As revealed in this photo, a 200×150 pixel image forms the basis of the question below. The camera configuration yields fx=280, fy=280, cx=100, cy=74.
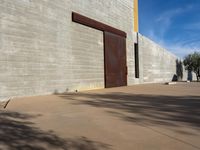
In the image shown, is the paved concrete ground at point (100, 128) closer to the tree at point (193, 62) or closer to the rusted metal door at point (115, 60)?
the rusted metal door at point (115, 60)

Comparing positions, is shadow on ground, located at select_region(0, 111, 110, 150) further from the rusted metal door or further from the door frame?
the rusted metal door

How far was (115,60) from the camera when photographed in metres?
21.6

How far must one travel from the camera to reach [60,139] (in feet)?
17.8

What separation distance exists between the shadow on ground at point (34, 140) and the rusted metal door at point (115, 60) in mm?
14103

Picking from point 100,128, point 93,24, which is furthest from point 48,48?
point 100,128

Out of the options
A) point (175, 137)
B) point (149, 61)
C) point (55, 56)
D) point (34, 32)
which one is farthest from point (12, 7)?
point (149, 61)

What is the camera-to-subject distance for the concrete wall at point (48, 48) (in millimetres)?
12281

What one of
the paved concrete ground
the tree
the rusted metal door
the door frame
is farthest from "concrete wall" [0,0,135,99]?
the tree

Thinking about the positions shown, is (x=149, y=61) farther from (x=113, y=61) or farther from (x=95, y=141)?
(x=95, y=141)

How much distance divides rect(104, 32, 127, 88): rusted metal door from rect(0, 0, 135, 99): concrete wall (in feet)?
2.87

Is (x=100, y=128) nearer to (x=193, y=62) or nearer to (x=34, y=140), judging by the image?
(x=34, y=140)

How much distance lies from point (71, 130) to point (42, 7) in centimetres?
950

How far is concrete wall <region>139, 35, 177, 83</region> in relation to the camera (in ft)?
91.1

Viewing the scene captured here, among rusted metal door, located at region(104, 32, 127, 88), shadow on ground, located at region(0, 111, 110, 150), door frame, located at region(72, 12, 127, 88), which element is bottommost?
shadow on ground, located at region(0, 111, 110, 150)
